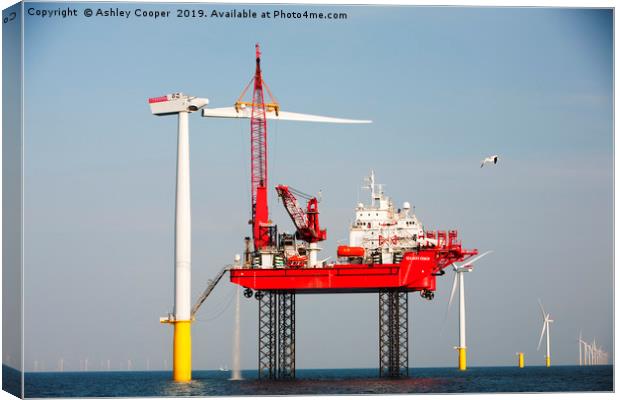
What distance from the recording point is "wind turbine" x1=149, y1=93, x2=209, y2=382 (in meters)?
53.5

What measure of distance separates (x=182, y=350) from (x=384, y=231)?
11.6m

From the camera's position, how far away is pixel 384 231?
6059cm

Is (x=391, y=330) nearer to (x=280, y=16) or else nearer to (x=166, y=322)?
(x=166, y=322)

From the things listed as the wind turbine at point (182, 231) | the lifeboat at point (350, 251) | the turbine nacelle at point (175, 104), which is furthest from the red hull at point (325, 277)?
the turbine nacelle at point (175, 104)

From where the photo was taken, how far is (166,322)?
178 ft

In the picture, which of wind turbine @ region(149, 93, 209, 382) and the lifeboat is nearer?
wind turbine @ region(149, 93, 209, 382)

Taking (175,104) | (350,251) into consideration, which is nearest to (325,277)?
(350,251)

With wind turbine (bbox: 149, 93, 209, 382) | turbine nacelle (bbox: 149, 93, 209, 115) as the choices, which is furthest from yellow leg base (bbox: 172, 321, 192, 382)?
turbine nacelle (bbox: 149, 93, 209, 115)

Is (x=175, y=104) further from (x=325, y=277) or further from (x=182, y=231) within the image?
(x=325, y=277)

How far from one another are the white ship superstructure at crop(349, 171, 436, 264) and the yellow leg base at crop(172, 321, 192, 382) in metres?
10.1

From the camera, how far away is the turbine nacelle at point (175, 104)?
53344 millimetres

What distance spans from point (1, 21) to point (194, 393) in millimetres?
16741

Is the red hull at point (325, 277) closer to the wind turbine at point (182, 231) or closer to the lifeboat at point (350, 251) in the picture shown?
the lifeboat at point (350, 251)

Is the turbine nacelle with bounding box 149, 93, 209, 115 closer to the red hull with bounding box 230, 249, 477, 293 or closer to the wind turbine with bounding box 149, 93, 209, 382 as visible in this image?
the wind turbine with bounding box 149, 93, 209, 382
